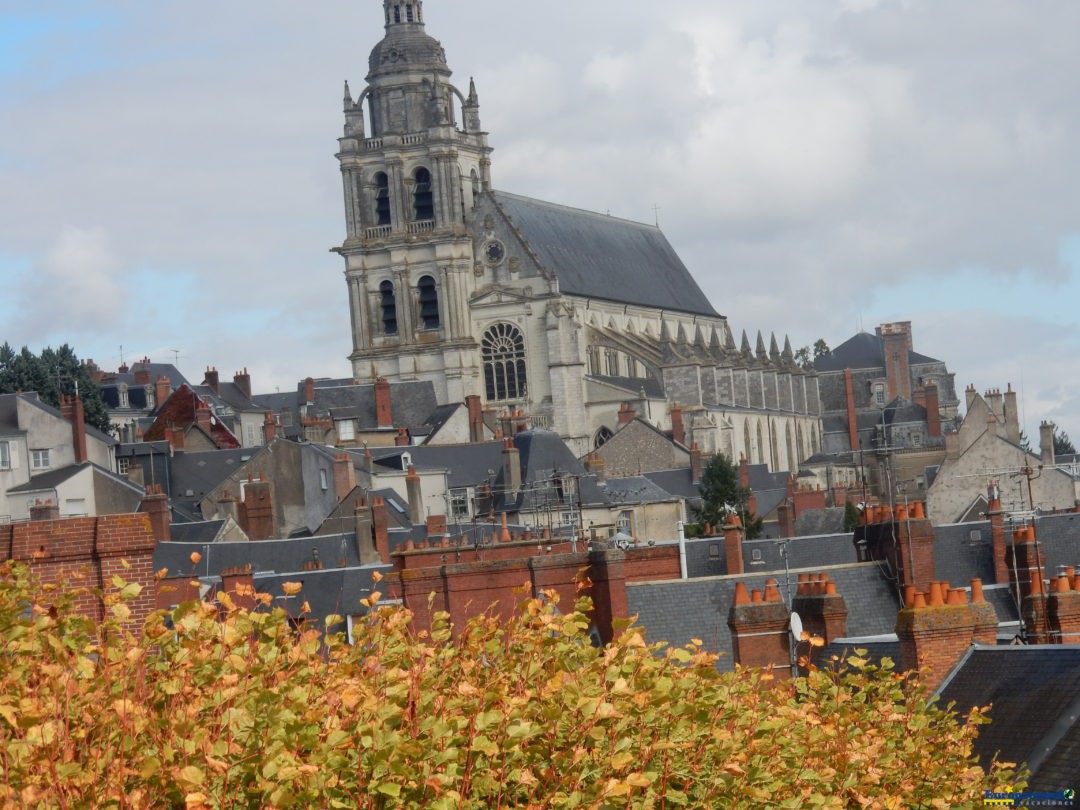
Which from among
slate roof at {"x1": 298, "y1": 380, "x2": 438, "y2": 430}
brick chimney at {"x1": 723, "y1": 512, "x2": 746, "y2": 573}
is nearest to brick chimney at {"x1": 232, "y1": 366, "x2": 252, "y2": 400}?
slate roof at {"x1": 298, "y1": 380, "x2": 438, "y2": 430}

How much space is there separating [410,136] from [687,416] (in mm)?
18032

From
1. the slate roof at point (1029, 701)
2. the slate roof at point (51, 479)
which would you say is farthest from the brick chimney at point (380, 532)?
the slate roof at point (1029, 701)

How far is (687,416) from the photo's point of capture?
299 ft

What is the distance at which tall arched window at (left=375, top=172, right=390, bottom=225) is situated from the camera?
9388 centimetres

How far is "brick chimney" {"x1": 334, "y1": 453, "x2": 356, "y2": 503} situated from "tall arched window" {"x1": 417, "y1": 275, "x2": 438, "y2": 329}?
3638 centimetres

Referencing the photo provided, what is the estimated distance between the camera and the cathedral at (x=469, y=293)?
90.8m

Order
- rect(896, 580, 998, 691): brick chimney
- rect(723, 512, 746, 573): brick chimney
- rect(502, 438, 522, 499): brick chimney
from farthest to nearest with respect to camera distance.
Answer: rect(502, 438, 522, 499): brick chimney < rect(723, 512, 746, 573): brick chimney < rect(896, 580, 998, 691): brick chimney

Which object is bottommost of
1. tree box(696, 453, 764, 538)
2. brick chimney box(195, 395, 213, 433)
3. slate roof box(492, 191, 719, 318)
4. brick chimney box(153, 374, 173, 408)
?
tree box(696, 453, 764, 538)

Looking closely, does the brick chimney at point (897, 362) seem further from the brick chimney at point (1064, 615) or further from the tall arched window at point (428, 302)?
the brick chimney at point (1064, 615)

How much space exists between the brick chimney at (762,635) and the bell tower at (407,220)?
70.9 meters

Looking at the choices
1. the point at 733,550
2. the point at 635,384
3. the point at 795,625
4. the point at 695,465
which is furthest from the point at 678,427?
the point at 795,625

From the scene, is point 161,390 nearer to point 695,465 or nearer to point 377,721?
point 695,465

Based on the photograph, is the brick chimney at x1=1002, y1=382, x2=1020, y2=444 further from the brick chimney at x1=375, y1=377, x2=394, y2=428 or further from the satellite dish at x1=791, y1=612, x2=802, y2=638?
the satellite dish at x1=791, y1=612, x2=802, y2=638

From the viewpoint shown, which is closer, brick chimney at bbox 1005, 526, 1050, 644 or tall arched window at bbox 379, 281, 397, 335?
brick chimney at bbox 1005, 526, 1050, 644
